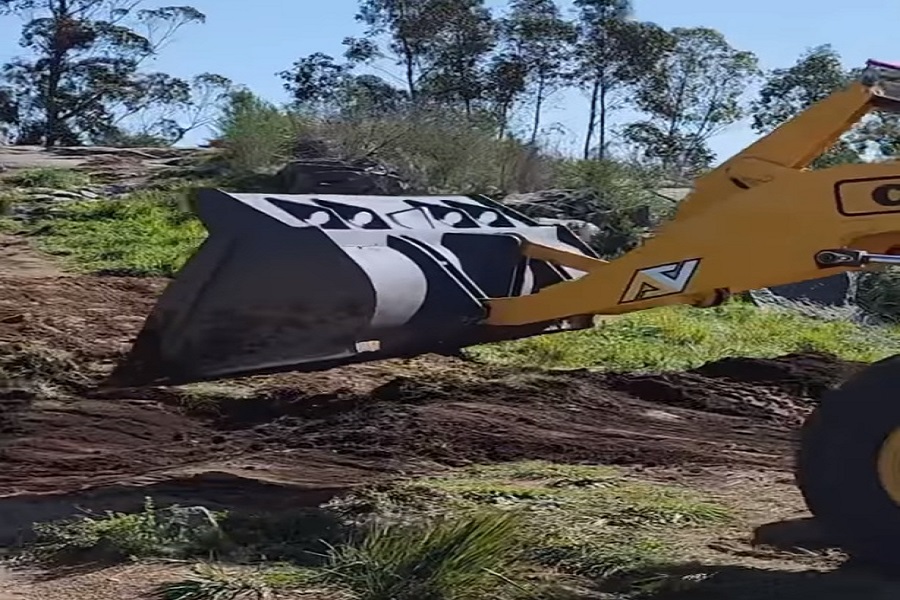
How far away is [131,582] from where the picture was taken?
5.55 m

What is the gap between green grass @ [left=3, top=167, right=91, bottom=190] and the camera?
2219cm

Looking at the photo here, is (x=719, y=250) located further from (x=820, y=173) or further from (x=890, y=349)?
(x=890, y=349)

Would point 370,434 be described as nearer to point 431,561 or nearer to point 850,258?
point 431,561

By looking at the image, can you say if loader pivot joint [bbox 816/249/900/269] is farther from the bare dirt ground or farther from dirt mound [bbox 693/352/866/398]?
dirt mound [bbox 693/352/866/398]

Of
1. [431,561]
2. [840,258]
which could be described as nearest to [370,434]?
[431,561]

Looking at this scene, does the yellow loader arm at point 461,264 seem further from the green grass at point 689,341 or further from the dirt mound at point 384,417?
the green grass at point 689,341

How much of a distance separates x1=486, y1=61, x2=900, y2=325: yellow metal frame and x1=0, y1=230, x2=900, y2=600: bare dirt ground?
104 cm

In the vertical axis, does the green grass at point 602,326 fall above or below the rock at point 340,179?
below

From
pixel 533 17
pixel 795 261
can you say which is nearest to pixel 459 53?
pixel 533 17

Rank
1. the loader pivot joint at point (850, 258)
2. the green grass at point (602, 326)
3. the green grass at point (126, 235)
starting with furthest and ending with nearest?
1. the green grass at point (126, 235)
2. the green grass at point (602, 326)
3. the loader pivot joint at point (850, 258)

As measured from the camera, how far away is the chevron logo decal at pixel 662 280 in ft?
20.7

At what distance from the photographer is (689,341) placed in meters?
13.1

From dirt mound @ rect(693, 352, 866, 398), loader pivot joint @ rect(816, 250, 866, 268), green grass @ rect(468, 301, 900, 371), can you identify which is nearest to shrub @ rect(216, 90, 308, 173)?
green grass @ rect(468, 301, 900, 371)

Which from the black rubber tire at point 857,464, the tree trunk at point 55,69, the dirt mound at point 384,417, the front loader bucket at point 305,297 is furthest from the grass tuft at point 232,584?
the tree trunk at point 55,69
